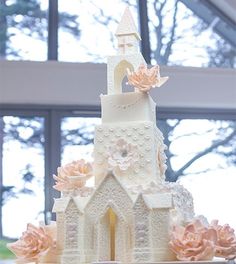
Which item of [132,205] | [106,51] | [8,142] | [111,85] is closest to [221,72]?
[106,51]

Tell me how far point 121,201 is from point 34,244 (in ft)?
0.91

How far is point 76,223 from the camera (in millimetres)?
1639

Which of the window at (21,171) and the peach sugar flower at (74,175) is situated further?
the window at (21,171)

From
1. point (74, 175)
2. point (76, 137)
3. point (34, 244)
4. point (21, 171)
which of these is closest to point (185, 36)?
point (76, 137)

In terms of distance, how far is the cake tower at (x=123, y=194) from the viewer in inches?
62.6

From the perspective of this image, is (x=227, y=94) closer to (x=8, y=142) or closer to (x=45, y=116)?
(x=45, y=116)

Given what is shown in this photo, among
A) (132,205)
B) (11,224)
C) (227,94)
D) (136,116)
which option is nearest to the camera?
(132,205)

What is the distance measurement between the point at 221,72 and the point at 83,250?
7.34 ft

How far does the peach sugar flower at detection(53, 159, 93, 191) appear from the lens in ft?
5.57

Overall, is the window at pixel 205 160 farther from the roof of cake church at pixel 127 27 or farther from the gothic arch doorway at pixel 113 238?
the gothic arch doorway at pixel 113 238

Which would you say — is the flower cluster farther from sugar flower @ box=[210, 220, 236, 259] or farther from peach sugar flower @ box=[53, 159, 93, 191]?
peach sugar flower @ box=[53, 159, 93, 191]

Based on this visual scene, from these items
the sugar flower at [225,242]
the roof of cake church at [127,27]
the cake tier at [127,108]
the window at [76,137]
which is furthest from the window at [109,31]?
the sugar flower at [225,242]

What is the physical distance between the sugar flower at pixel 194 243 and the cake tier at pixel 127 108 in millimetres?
374

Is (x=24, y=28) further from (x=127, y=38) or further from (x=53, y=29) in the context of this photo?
(x=127, y=38)
